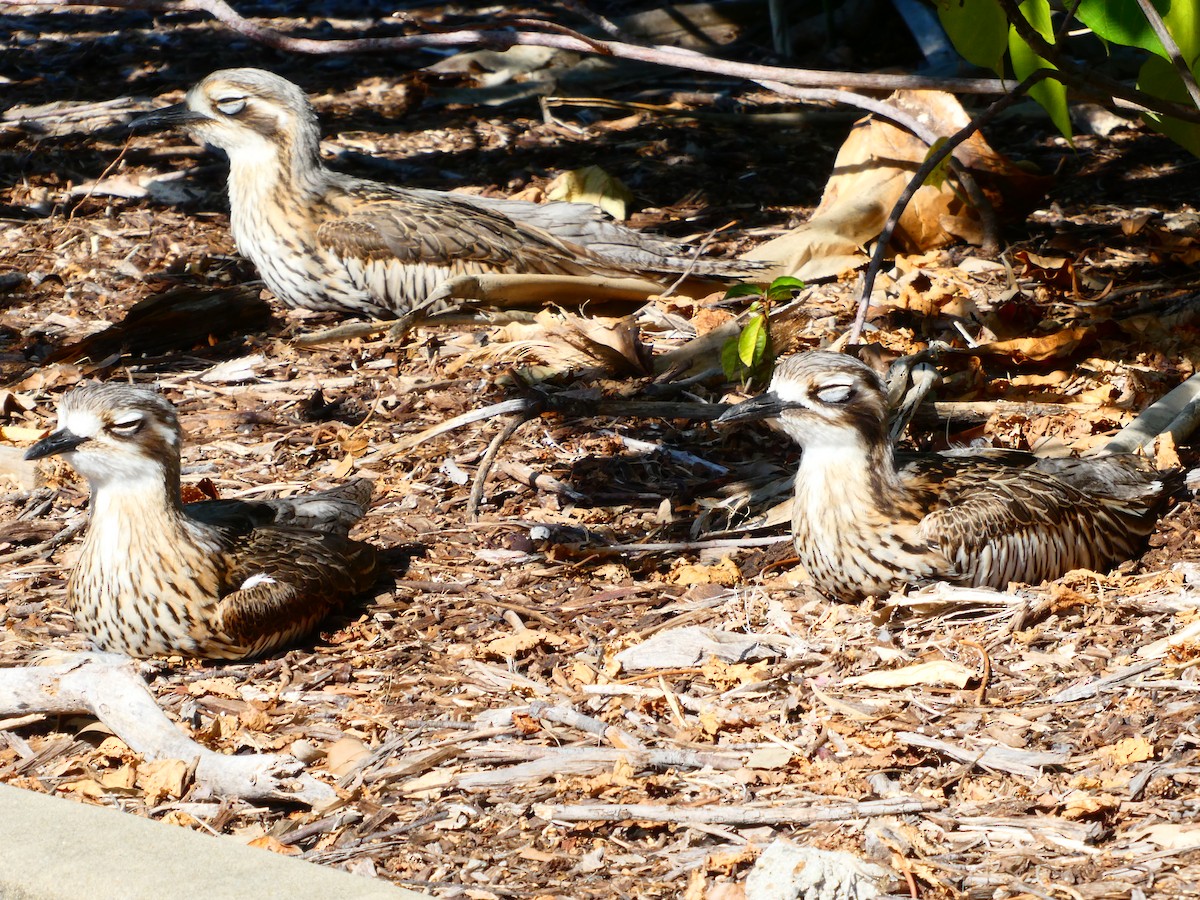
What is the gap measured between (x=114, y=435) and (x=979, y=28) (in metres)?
3.06

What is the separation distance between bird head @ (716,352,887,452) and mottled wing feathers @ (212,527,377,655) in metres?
1.48

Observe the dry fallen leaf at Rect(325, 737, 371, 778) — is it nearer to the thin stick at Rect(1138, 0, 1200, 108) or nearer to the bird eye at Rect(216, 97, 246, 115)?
the thin stick at Rect(1138, 0, 1200, 108)

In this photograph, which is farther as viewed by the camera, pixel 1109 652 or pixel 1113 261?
pixel 1113 261

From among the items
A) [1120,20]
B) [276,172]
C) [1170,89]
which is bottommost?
[276,172]

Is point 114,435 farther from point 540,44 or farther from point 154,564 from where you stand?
point 540,44

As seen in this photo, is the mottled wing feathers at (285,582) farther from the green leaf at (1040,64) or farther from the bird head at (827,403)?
the green leaf at (1040,64)

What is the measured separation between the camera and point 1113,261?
26.3 feet

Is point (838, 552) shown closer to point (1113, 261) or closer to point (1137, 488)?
point (1137, 488)

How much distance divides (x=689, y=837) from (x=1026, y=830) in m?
0.85

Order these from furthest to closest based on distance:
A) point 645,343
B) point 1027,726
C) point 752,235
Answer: point 752,235 < point 645,343 < point 1027,726

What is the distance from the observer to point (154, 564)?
4926 millimetres

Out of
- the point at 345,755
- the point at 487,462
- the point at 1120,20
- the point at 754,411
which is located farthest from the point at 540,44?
the point at 345,755

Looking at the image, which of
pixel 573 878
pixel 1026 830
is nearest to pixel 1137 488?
pixel 1026 830

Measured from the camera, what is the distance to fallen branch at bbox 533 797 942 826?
3.78m
